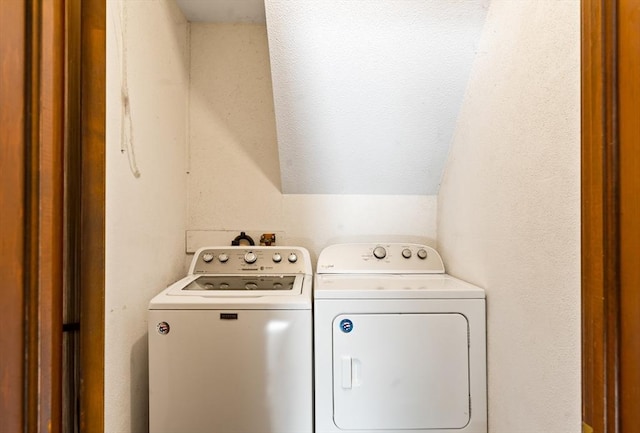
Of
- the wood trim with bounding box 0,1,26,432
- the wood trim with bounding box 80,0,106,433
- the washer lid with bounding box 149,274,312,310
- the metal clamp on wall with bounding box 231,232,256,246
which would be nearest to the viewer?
the wood trim with bounding box 0,1,26,432

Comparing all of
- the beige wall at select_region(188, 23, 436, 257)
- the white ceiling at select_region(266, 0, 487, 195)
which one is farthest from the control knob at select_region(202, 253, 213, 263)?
the white ceiling at select_region(266, 0, 487, 195)

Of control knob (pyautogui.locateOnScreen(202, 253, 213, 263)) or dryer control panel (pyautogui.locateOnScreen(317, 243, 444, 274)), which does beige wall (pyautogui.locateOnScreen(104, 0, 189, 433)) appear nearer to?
control knob (pyautogui.locateOnScreen(202, 253, 213, 263))

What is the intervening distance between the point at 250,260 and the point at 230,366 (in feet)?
2.05

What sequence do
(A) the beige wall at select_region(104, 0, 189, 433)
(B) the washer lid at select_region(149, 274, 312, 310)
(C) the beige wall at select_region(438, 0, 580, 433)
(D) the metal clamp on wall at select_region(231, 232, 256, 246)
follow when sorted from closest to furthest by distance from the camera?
(C) the beige wall at select_region(438, 0, 580, 433) → (A) the beige wall at select_region(104, 0, 189, 433) → (B) the washer lid at select_region(149, 274, 312, 310) → (D) the metal clamp on wall at select_region(231, 232, 256, 246)

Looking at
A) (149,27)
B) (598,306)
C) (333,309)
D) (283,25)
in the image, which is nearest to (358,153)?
(283,25)

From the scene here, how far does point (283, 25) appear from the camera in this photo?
4.46ft

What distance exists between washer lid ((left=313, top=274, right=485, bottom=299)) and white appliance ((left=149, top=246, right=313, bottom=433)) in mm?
162

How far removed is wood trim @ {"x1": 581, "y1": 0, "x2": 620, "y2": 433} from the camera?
2.18 ft

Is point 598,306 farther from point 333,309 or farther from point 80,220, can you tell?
point 80,220

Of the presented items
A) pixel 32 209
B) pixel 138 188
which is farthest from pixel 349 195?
pixel 32 209

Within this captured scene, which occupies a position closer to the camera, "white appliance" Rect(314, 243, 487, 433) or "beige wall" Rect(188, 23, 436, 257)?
"white appliance" Rect(314, 243, 487, 433)

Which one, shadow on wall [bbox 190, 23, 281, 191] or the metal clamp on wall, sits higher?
shadow on wall [bbox 190, 23, 281, 191]

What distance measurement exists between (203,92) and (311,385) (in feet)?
5.76

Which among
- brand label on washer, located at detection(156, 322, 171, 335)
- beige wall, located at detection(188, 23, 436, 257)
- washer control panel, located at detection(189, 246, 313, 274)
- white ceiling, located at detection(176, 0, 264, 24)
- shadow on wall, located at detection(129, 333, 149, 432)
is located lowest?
shadow on wall, located at detection(129, 333, 149, 432)
